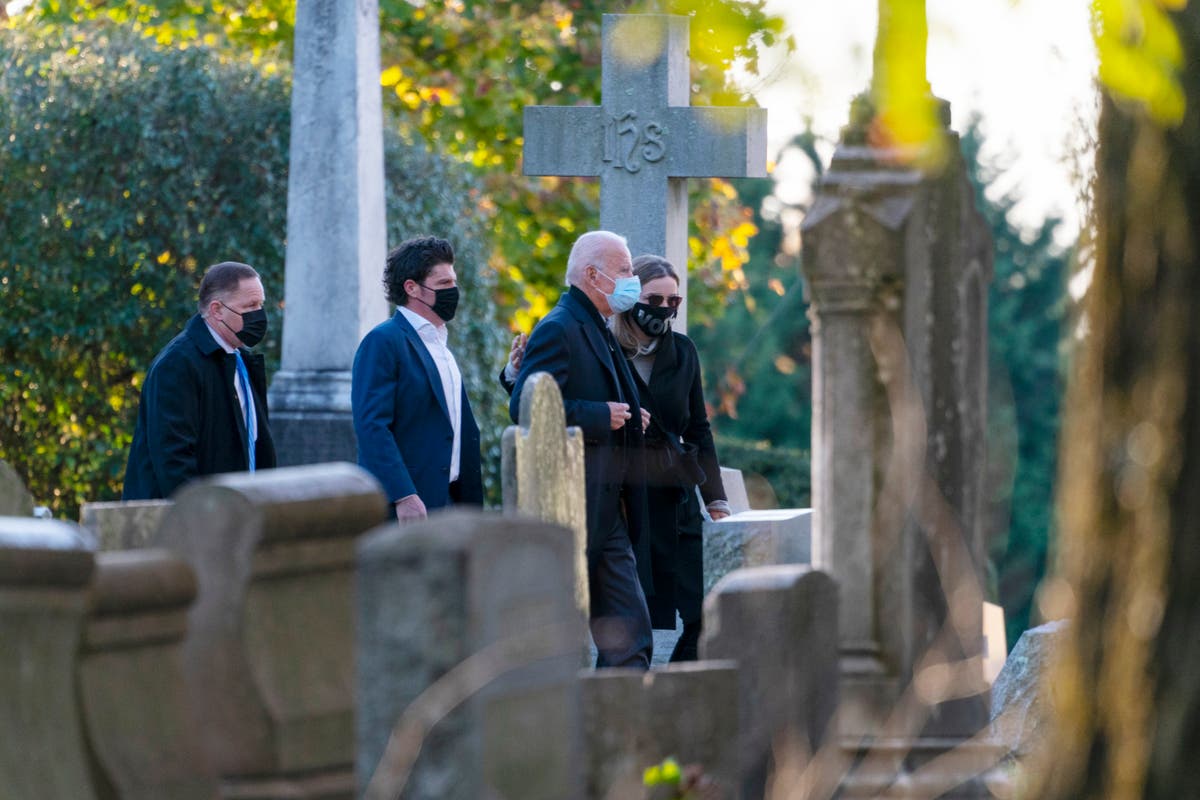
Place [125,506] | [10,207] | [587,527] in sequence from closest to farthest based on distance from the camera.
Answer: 1. [125,506]
2. [587,527]
3. [10,207]

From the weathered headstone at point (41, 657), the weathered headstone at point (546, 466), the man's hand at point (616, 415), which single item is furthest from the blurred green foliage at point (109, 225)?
the weathered headstone at point (41, 657)

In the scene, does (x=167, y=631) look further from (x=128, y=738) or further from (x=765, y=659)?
(x=765, y=659)

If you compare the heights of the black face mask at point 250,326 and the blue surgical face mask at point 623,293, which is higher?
the blue surgical face mask at point 623,293

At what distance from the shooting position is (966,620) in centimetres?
468

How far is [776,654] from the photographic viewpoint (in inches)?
177

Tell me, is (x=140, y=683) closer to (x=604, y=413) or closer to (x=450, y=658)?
(x=450, y=658)

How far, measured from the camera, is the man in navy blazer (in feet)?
23.0

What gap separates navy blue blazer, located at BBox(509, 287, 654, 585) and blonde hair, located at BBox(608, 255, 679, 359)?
1.26 feet

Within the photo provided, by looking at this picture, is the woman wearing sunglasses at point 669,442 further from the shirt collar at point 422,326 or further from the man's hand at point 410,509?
Answer: the man's hand at point 410,509

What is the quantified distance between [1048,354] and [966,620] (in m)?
34.5

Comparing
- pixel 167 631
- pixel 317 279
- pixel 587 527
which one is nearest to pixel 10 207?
pixel 317 279

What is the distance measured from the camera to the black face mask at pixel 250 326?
720 centimetres

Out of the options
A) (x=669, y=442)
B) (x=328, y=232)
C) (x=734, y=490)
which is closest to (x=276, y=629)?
(x=669, y=442)

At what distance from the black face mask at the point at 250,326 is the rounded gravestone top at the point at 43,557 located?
328 cm
